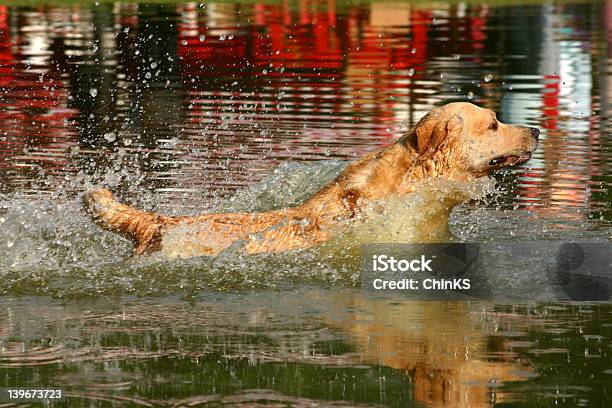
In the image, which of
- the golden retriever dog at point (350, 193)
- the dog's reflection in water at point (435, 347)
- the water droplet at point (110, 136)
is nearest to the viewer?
the dog's reflection in water at point (435, 347)

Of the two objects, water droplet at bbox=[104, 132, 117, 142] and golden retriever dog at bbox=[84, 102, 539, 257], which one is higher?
golden retriever dog at bbox=[84, 102, 539, 257]

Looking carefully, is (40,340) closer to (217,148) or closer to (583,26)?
(217,148)

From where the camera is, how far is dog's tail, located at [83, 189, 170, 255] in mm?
9578

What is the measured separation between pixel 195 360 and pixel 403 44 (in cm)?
2108

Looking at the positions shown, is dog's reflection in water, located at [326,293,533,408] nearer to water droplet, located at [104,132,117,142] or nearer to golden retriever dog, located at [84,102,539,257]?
golden retriever dog, located at [84,102,539,257]

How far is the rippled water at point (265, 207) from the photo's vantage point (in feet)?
23.7

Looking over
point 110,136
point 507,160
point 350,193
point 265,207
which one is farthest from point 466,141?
point 110,136

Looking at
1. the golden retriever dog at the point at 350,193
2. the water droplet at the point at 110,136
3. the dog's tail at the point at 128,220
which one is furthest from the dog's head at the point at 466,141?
the water droplet at the point at 110,136

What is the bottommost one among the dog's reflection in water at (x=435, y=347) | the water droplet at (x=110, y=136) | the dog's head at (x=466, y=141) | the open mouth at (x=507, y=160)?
the water droplet at (x=110, y=136)

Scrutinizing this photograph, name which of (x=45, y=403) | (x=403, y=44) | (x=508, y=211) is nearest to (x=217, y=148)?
(x=508, y=211)

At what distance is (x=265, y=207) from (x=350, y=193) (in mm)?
1912

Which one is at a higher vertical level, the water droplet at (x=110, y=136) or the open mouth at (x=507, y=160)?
the open mouth at (x=507, y=160)

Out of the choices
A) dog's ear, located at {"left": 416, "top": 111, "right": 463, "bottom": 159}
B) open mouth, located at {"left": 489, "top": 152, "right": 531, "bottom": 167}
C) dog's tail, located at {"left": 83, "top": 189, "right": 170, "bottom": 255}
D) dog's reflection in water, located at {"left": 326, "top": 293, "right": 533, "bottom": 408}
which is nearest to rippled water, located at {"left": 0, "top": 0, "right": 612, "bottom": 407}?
dog's reflection in water, located at {"left": 326, "top": 293, "right": 533, "bottom": 408}

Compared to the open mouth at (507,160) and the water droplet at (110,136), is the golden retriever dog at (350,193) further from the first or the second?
the water droplet at (110,136)
